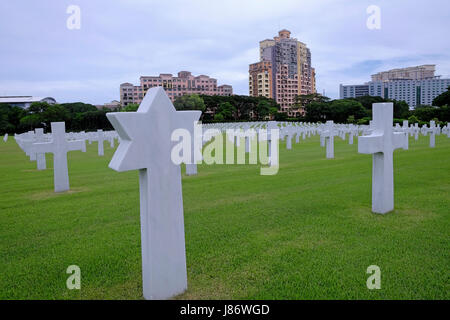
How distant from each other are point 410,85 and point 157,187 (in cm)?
11954

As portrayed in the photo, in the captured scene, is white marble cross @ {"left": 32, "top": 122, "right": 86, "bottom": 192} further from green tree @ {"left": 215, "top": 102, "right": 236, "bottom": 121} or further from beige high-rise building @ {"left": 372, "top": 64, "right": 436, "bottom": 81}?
beige high-rise building @ {"left": 372, "top": 64, "right": 436, "bottom": 81}

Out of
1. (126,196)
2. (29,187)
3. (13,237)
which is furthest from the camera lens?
(29,187)

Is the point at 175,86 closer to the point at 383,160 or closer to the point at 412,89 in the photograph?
the point at 412,89

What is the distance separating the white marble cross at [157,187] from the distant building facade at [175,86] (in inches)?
3151

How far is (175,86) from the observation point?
3831 inches

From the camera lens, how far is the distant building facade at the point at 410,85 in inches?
4090

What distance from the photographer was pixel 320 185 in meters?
8.70

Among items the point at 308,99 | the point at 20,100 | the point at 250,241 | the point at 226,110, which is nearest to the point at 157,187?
the point at 250,241

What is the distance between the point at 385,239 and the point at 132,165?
3.67 m

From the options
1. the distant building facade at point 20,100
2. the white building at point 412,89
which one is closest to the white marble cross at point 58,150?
the distant building facade at point 20,100

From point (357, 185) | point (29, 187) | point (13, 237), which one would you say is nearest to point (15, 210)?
point (13, 237)

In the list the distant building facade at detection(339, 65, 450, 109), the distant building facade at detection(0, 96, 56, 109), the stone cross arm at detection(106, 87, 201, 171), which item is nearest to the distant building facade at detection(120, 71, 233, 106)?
the distant building facade at detection(0, 96, 56, 109)

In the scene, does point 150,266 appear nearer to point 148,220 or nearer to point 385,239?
point 148,220

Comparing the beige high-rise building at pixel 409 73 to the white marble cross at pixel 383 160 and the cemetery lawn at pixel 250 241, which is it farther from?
the white marble cross at pixel 383 160
